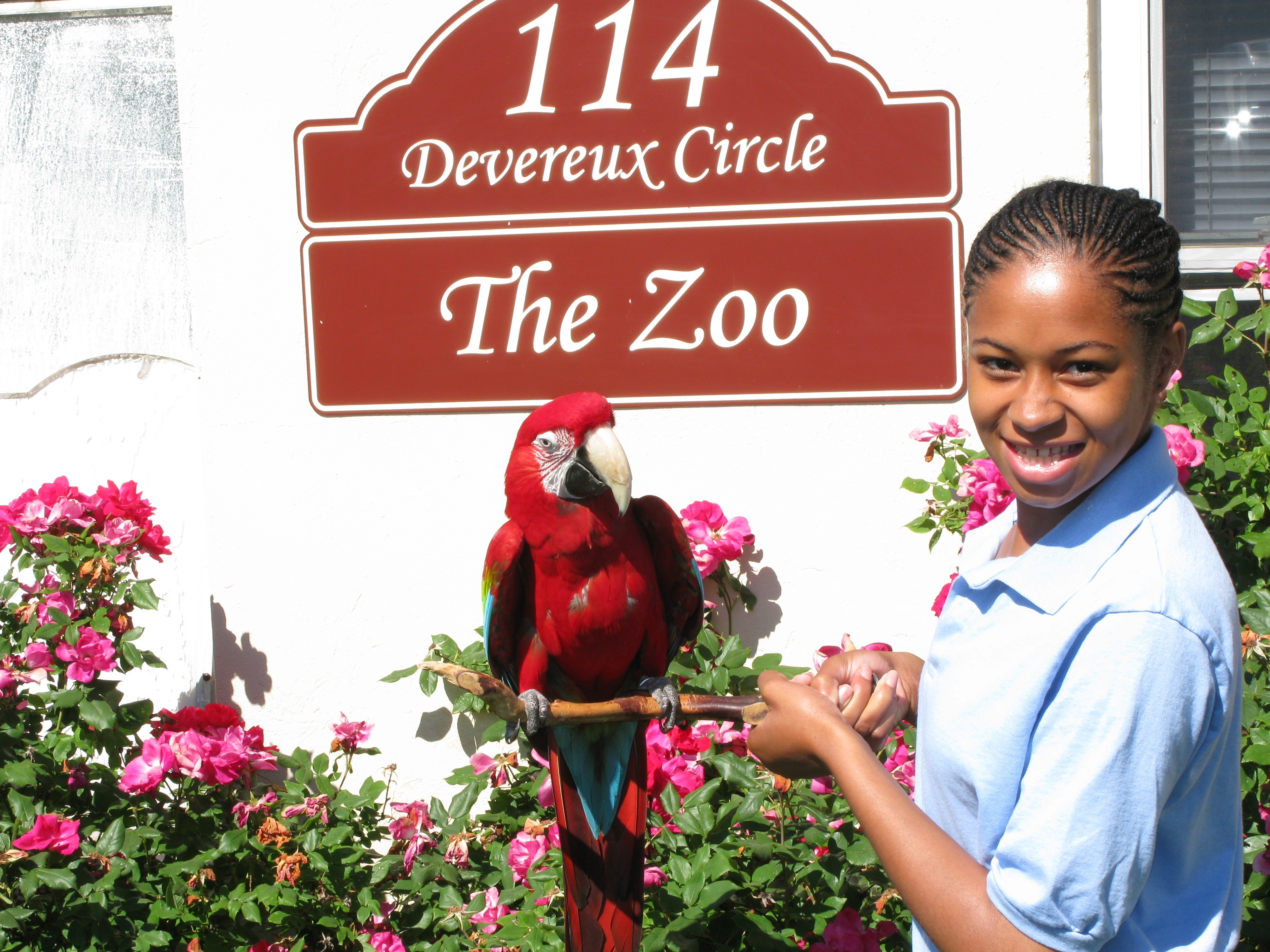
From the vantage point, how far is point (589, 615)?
1.58 m

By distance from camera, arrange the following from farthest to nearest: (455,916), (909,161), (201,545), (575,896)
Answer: (201,545)
(909,161)
(455,916)
(575,896)

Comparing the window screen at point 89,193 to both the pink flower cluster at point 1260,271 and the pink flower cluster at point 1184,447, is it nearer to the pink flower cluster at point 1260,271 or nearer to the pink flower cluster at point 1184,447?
the pink flower cluster at point 1184,447

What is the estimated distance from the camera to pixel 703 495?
7.55 ft

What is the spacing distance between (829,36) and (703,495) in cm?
108

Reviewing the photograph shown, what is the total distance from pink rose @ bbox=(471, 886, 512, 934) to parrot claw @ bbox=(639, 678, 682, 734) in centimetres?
50

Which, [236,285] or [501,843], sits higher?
[236,285]

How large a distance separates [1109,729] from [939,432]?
4.74 feet

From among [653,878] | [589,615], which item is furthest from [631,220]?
[653,878]

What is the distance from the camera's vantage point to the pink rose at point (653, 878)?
5.71ft

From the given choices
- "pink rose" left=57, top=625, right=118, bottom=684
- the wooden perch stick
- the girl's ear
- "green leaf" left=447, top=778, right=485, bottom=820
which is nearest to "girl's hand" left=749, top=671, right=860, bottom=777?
the wooden perch stick

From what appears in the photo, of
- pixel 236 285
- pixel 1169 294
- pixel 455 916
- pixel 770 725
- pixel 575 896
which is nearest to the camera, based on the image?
pixel 1169 294

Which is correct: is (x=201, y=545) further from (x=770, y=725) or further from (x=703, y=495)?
(x=770, y=725)

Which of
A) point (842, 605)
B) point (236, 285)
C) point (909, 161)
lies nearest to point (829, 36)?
point (909, 161)

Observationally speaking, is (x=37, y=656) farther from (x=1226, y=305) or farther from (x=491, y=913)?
(x=1226, y=305)
